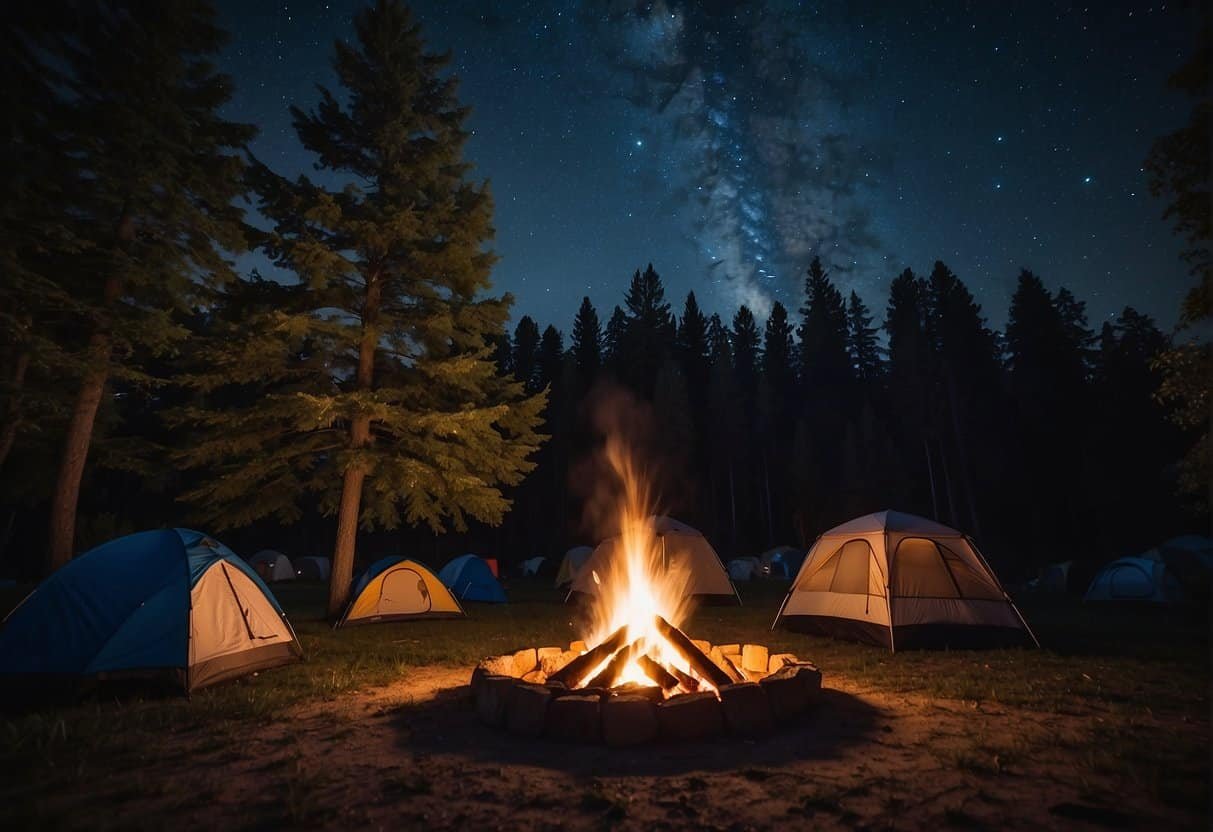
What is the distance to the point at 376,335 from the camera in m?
11.8

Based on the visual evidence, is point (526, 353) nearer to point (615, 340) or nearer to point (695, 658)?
point (615, 340)

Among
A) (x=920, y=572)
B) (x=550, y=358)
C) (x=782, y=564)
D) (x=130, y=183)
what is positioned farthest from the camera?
Result: (x=550, y=358)

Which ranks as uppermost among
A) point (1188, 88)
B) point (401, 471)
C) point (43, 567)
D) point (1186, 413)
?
point (1188, 88)

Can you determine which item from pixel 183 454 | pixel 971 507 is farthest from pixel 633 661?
pixel 971 507

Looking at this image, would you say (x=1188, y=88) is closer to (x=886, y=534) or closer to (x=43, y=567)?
(x=886, y=534)

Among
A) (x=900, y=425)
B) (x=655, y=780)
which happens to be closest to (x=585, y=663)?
(x=655, y=780)

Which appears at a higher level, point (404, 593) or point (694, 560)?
point (694, 560)

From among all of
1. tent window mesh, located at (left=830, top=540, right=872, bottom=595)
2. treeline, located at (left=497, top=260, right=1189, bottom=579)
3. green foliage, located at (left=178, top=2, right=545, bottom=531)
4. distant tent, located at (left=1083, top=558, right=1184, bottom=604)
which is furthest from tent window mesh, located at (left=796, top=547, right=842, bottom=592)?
treeline, located at (left=497, top=260, right=1189, bottom=579)

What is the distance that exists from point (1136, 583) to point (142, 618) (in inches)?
940

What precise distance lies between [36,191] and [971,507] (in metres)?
45.7

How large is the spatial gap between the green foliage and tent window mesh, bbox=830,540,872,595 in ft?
23.1

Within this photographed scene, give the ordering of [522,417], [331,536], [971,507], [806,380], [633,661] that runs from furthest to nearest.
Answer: [806,380] → [331,536] → [971,507] → [522,417] → [633,661]

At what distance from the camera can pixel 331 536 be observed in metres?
45.2

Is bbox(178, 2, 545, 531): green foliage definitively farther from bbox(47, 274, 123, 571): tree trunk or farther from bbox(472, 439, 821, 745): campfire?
bbox(472, 439, 821, 745): campfire
